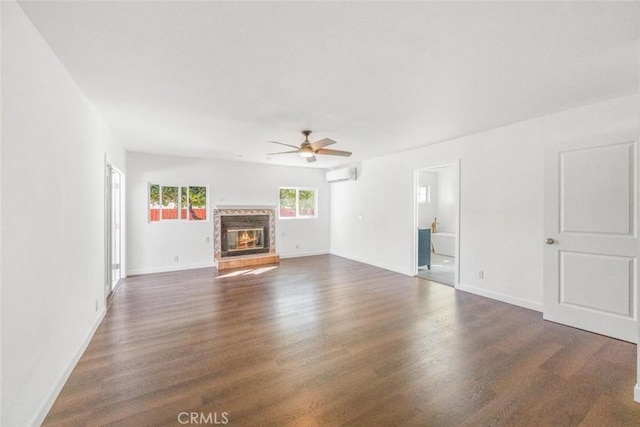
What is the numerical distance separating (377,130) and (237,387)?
11.7 ft

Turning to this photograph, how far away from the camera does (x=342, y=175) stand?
280 inches

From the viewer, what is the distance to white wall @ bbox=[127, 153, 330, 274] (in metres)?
5.55

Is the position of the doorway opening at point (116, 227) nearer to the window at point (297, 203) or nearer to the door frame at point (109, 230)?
the door frame at point (109, 230)

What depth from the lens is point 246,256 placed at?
6473 mm

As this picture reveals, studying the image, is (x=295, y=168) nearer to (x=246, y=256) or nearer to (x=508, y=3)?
(x=246, y=256)

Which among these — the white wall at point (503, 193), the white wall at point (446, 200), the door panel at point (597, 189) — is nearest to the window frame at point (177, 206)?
the white wall at point (503, 193)

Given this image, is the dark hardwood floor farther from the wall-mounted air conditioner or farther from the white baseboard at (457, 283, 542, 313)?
the wall-mounted air conditioner

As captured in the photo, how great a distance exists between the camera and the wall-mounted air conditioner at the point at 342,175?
22.5ft

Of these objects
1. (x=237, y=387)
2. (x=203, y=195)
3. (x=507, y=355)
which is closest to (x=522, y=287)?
(x=507, y=355)

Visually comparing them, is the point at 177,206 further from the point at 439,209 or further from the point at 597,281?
the point at 439,209

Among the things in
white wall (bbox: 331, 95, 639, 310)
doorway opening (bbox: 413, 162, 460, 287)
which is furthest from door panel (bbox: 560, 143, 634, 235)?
doorway opening (bbox: 413, 162, 460, 287)

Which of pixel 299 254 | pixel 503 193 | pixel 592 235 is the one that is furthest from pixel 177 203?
pixel 592 235

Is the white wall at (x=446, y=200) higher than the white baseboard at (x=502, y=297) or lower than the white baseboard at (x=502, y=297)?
higher

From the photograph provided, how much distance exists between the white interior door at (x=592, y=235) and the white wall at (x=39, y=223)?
4722mm
